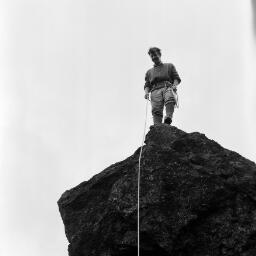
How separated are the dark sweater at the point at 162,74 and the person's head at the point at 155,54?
0.23m

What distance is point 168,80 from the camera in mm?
18750

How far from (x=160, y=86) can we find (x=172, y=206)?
20.4ft

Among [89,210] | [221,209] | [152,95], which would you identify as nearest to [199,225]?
[221,209]

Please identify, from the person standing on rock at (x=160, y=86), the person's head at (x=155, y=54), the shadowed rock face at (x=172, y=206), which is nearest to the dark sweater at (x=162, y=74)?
the person standing on rock at (x=160, y=86)

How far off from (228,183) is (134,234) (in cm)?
298

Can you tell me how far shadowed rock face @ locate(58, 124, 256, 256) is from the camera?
13188 mm

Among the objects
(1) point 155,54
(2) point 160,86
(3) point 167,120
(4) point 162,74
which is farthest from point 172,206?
(1) point 155,54

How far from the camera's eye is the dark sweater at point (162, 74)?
18.7 metres

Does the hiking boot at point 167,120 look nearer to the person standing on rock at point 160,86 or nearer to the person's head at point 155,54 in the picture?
the person standing on rock at point 160,86

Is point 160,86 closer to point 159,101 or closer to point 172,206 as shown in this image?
point 159,101

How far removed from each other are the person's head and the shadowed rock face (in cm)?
439

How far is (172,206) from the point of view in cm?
1369

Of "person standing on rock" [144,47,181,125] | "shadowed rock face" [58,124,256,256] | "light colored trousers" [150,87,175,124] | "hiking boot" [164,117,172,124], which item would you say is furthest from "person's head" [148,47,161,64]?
"shadowed rock face" [58,124,256,256]

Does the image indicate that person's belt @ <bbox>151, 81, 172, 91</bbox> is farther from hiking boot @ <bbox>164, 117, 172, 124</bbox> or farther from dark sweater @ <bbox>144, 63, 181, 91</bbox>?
hiking boot @ <bbox>164, 117, 172, 124</bbox>
